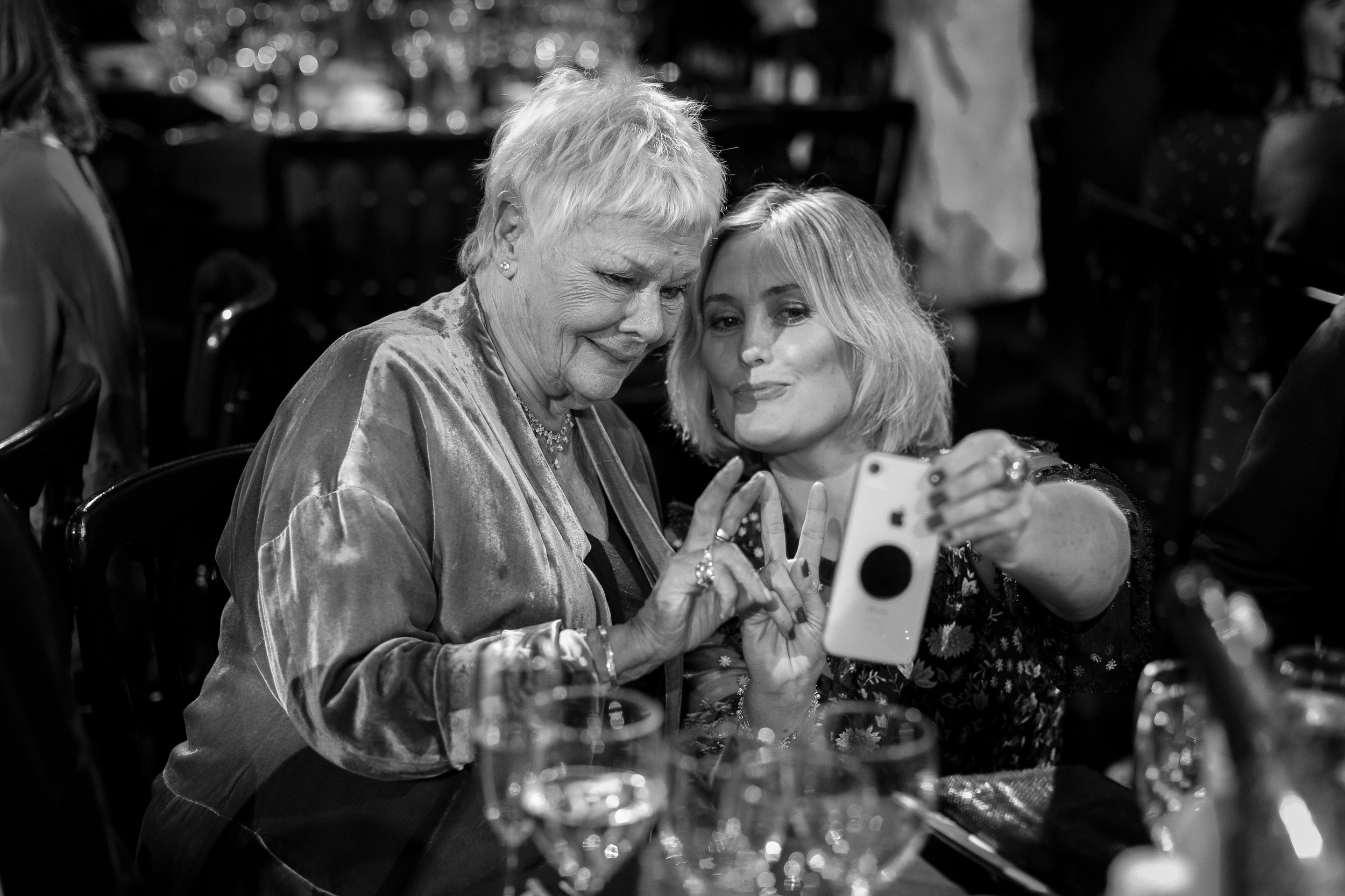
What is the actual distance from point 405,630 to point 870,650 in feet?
1.63

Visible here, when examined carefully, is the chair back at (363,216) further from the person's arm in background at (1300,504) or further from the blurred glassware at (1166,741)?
the blurred glassware at (1166,741)

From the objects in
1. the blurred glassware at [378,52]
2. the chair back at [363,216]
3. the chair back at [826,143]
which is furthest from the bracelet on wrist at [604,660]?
the blurred glassware at [378,52]

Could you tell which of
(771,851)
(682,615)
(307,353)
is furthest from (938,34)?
(771,851)

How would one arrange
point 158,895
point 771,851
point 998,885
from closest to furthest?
point 771,851 → point 998,885 → point 158,895

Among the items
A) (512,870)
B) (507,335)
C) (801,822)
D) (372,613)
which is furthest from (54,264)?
(801,822)

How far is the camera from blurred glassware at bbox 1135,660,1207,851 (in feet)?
3.58

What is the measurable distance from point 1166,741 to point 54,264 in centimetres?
218

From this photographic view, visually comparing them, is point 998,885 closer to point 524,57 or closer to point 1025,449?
point 1025,449

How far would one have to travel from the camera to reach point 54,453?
1.89 metres

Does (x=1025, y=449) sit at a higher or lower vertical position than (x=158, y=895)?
higher

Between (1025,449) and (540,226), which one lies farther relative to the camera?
(1025,449)

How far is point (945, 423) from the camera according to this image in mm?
2045

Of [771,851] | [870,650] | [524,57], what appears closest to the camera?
[771,851]

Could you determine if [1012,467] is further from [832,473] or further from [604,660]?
[832,473]
